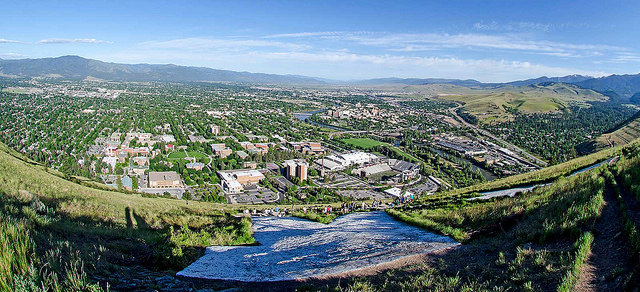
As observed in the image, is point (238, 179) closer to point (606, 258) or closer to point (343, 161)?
point (343, 161)

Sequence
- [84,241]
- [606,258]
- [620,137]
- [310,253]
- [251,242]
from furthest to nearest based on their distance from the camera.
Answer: [620,137] < [251,242] < [310,253] < [84,241] < [606,258]

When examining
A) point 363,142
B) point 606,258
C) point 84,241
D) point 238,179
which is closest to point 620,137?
point 363,142

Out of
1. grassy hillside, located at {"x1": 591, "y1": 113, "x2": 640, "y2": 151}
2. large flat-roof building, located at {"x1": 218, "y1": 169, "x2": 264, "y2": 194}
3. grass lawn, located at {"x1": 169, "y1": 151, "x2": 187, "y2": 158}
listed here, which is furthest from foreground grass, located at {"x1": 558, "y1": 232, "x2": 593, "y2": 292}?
grassy hillside, located at {"x1": 591, "y1": 113, "x2": 640, "y2": 151}

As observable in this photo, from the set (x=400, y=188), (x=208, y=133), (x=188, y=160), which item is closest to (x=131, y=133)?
(x=208, y=133)

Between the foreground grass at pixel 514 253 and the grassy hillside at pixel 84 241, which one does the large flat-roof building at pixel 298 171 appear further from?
the foreground grass at pixel 514 253

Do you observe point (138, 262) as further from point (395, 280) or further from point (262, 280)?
point (395, 280)

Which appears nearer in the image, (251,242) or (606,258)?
(606,258)

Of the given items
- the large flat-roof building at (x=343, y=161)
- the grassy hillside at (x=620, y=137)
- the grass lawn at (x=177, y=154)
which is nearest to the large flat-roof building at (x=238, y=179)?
the large flat-roof building at (x=343, y=161)
